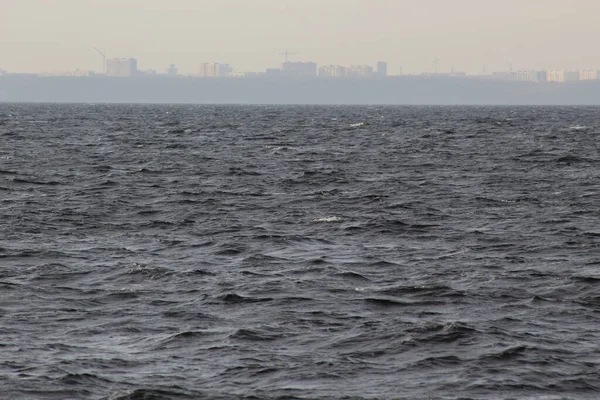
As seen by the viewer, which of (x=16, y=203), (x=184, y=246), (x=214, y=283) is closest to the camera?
(x=214, y=283)

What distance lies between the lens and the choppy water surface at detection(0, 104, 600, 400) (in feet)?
56.0

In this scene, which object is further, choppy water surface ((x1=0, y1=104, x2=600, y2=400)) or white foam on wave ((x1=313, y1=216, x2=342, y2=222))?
white foam on wave ((x1=313, y1=216, x2=342, y2=222))

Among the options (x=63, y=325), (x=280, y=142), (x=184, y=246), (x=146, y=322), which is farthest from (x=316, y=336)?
(x=280, y=142)

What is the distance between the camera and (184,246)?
3011 cm

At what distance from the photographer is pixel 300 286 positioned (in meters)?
24.3

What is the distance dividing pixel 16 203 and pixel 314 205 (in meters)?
11.5

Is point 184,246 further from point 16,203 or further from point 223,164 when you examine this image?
point 223,164

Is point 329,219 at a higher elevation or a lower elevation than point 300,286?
higher

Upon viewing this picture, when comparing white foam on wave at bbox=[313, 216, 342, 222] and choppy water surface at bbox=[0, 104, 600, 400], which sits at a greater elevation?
white foam on wave at bbox=[313, 216, 342, 222]

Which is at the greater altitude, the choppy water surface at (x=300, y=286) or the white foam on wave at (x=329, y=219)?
the white foam on wave at (x=329, y=219)

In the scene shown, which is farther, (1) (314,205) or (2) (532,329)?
(1) (314,205)

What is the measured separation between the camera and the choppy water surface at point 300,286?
56.0 ft

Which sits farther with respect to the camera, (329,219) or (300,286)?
(329,219)

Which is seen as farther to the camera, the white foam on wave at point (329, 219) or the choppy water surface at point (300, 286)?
the white foam on wave at point (329, 219)
